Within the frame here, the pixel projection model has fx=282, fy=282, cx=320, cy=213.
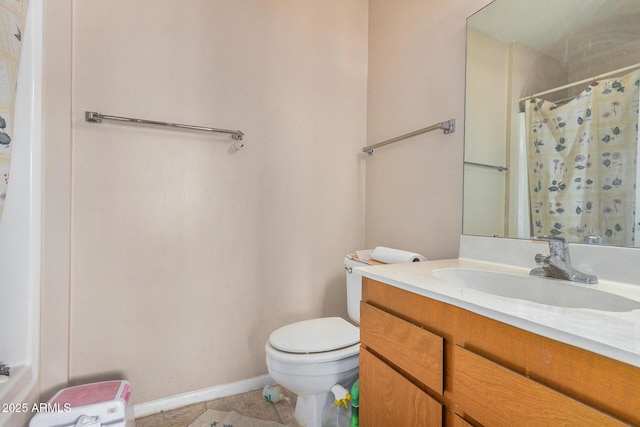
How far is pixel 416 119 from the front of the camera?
59.5 inches

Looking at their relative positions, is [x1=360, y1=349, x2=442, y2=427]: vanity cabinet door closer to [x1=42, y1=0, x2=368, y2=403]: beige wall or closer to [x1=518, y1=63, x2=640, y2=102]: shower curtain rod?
[x1=42, y1=0, x2=368, y2=403]: beige wall

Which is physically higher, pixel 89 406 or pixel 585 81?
pixel 585 81

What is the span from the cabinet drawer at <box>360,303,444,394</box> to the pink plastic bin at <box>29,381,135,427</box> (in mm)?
984

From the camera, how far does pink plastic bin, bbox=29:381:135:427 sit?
1022 mm

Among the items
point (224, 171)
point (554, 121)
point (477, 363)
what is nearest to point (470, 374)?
point (477, 363)

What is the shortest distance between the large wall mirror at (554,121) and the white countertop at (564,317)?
0.89 feet

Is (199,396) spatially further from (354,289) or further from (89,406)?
(354,289)

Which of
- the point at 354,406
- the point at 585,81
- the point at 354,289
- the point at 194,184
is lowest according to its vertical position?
the point at 354,406

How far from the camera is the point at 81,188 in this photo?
1.29 m

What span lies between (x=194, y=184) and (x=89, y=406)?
39.1 inches

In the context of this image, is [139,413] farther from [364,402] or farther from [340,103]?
[340,103]

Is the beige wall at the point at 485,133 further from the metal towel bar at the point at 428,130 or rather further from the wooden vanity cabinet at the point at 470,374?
the wooden vanity cabinet at the point at 470,374

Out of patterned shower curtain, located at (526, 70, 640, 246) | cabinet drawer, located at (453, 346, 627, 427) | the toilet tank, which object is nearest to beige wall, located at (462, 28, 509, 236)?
patterned shower curtain, located at (526, 70, 640, 246)

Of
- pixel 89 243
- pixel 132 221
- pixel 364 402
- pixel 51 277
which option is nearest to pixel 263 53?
pixel 132 221
